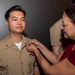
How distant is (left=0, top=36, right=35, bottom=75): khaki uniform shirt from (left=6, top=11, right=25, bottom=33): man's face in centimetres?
12

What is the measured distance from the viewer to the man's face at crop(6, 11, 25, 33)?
4.38 ft

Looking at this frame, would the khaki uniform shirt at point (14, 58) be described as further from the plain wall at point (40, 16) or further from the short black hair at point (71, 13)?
the short black hair at point (71, 13)

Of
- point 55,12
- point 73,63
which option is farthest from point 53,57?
point 55,12

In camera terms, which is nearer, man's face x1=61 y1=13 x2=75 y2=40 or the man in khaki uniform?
man's face x1=61 y1=13 x2=75 y2=40

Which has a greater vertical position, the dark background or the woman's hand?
the dark background

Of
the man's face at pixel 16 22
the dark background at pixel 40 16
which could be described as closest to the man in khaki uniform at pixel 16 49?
the man's face at pixel 16 22

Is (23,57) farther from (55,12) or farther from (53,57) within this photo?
(55,12)

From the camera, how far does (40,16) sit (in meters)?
1.75

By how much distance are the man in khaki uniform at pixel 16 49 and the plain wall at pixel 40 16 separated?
1.01ft

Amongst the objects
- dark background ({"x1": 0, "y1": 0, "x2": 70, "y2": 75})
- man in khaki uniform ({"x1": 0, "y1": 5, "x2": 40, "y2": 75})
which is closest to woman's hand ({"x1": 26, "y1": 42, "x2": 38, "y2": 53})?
man in khaki uniform ({"x1": 0, "y1": 5, "x2": 40, "y2": 75})

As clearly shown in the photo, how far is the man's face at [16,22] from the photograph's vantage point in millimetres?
1334

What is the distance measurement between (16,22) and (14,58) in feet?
0.96

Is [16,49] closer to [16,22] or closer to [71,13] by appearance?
[16,22]

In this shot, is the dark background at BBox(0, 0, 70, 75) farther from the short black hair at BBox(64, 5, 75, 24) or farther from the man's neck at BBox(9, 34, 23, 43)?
the short black hair at BBox(64, 5, 75, 24)
